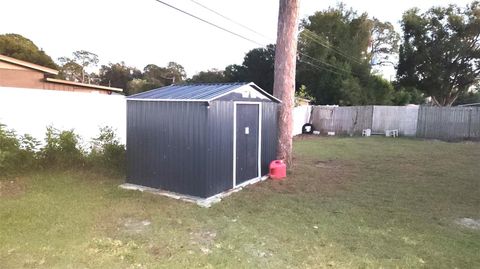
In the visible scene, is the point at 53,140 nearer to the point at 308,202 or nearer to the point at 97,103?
the point at 97,103

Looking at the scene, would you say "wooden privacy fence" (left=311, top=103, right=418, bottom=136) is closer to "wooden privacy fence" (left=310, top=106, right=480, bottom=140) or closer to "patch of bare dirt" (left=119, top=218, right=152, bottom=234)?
"wooden privacy fence" (left=310, top=106, right=480, bottom=140)

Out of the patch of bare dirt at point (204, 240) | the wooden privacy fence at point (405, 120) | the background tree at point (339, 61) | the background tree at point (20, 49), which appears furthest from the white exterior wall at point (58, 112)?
the background tree at point (20, 49)

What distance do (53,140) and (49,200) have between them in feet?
7.23

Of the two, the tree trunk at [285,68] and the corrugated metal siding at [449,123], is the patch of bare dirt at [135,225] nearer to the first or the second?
the tree trunk at [285,68]

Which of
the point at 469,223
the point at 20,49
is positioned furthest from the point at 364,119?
the point at 20,49

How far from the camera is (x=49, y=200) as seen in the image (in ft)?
16.4

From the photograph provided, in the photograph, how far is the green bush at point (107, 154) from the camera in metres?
7.00

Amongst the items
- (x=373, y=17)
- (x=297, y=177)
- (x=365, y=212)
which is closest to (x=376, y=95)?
(x=373, y=17)

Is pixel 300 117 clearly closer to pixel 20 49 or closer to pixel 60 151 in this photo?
pixel 60 151

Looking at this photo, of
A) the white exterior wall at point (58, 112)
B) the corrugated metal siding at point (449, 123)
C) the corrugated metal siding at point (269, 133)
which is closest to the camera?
the white exterior wall at point (58, 112)

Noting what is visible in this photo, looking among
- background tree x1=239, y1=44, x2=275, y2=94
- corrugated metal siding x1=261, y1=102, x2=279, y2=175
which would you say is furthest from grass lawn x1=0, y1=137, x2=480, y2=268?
background tree x1=239, y1=44, x2=275, y2=94

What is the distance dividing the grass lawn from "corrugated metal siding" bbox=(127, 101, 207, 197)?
435 millimetres

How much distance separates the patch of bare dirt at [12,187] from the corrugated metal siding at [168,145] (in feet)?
5.57

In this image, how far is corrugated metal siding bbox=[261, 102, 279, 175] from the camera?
690cm
